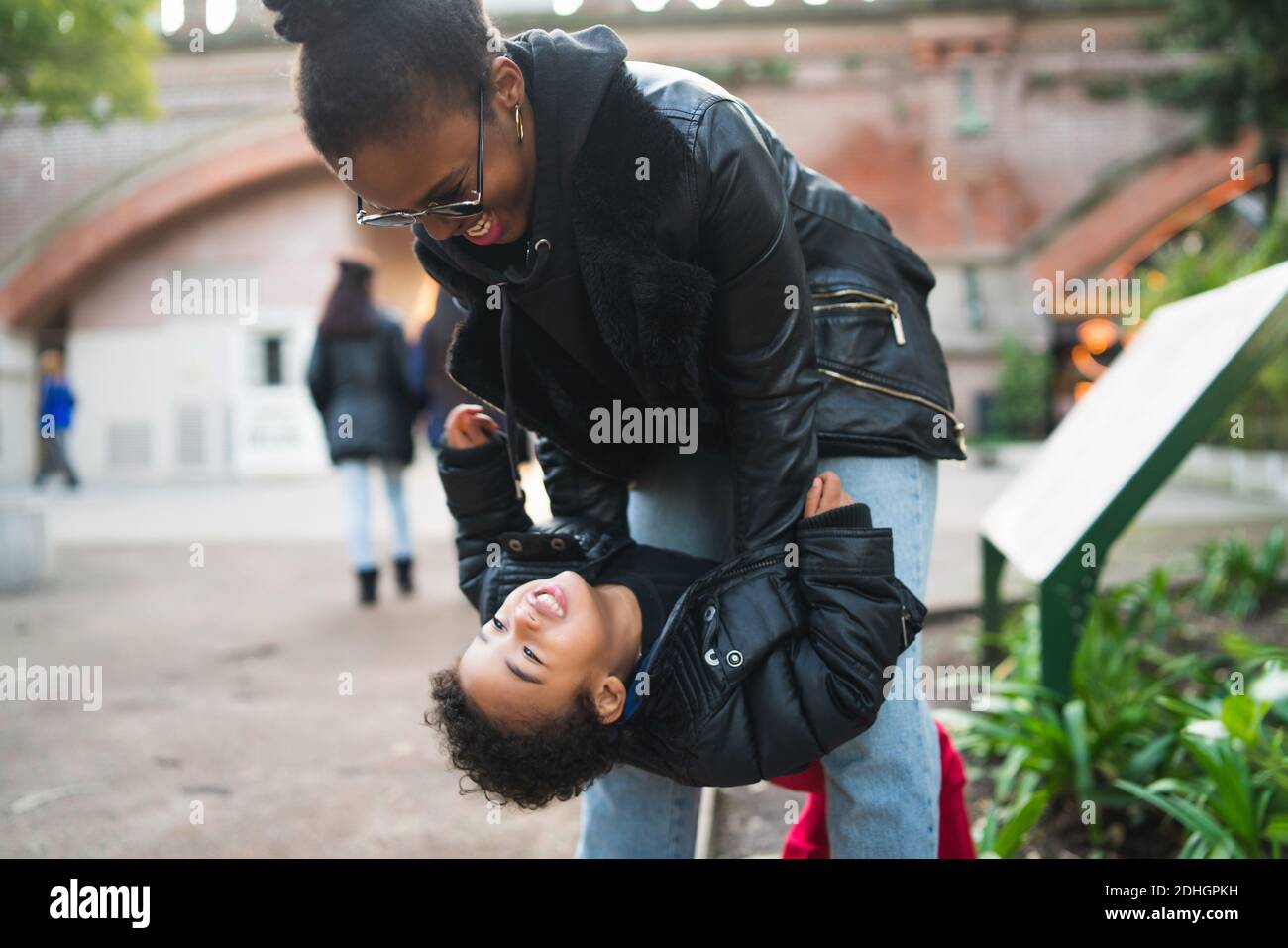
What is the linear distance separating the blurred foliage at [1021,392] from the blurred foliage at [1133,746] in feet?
41.2

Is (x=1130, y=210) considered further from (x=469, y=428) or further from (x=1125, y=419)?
(x=469, y=428)

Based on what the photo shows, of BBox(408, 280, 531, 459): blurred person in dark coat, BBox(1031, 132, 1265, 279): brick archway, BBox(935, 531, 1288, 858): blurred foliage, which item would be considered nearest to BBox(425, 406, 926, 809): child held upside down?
BBox(935, 531, 1288, 858): blurred foliage

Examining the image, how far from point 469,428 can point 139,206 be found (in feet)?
53.7

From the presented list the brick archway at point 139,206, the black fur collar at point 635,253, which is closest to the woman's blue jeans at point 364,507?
the black fur collar at point 635,253

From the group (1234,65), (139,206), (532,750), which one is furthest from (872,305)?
(139,206)

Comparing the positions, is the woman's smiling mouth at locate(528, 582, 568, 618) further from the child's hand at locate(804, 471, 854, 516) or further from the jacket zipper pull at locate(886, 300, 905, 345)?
the jacket zipper pull at locate(886, 300, 905, 345)

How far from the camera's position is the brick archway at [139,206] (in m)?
16.0

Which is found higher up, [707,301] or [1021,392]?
[1021,392]

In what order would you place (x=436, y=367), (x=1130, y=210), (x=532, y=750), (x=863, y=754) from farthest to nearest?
1. (x=1130, y=210)
2. (x=436, y=367)
3. (x=863, y=754)
4. (x=532, y=750)

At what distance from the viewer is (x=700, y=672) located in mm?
1651

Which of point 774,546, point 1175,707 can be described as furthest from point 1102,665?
point 774,546

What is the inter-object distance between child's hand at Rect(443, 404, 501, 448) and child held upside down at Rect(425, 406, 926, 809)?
1.11ft

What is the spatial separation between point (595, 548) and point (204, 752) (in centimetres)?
236

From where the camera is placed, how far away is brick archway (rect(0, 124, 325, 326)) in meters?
16.0
